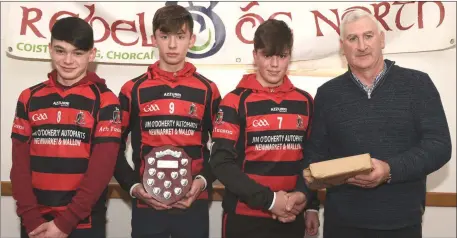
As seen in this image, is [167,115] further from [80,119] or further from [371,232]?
[371,232]

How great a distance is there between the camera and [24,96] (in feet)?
7.17

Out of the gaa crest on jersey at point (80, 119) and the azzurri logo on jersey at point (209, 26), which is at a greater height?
the azzurri logo on jersey at point (209, 26)

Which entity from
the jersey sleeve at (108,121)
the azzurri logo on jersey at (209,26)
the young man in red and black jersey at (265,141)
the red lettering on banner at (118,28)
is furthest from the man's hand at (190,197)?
the red lettering on banner at (118,28)

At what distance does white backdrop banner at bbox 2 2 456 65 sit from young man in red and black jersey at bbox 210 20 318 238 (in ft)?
1.70

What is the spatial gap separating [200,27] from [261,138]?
0.88 meters

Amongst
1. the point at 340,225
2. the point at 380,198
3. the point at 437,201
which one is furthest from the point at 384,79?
the point at 437,201

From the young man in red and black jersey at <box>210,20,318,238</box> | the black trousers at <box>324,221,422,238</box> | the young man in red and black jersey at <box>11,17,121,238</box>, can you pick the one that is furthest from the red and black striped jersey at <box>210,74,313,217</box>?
the young man in red and black jersey at <box>11,17,121,238</box>

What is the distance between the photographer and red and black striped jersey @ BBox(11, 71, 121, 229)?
207 centimetres

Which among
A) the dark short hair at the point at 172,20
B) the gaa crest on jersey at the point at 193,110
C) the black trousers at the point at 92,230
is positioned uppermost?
the dark short hair at the point at 172,20

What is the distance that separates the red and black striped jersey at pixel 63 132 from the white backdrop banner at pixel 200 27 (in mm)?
591

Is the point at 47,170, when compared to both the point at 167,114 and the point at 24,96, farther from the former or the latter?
the point at 167,114

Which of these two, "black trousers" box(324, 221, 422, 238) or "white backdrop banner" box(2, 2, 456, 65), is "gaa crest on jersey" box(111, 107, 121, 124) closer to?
"white backdrop banner" box(2, 2, 456, 65)

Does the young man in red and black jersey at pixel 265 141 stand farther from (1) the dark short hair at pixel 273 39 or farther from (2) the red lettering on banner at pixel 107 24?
(2) the red lettering on banner at pixel 107 24

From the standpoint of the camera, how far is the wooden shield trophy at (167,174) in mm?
2080
